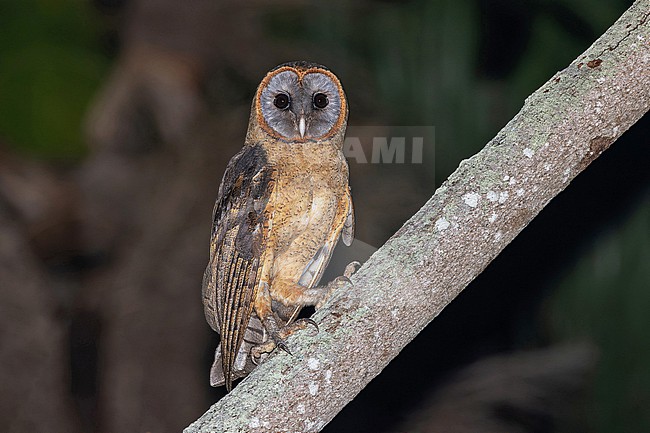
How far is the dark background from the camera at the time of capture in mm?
3590

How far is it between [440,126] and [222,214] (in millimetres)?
1794

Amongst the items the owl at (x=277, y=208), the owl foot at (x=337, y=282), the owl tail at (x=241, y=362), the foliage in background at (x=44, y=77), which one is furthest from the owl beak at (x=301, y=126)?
the foliage in background at (x=44, y=77)

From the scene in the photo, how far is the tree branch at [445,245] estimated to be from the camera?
155cm

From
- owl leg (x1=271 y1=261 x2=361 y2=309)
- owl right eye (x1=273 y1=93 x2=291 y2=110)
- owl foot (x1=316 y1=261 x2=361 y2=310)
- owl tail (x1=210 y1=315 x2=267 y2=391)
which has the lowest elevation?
owl tail (x1=210 y1=315 x2=267 y2=391)

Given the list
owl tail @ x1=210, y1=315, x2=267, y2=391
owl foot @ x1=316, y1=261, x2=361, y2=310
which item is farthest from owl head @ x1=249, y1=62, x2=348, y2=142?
owl tail @ x1=210, y1=315, x2=267, y2=391

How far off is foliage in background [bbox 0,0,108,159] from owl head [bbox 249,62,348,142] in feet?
6.47

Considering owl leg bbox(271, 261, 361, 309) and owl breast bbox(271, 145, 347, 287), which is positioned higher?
owl breast bbox(271, 145, 347, 287)

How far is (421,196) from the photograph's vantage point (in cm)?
387

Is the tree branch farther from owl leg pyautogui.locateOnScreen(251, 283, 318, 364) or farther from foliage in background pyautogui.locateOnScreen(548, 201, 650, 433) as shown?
foliage in background pyautogui.locateOnScreen(548, 201, 650, 433)

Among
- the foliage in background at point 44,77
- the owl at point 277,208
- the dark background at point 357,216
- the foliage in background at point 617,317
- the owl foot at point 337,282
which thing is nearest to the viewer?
the owl foot at point 337,282

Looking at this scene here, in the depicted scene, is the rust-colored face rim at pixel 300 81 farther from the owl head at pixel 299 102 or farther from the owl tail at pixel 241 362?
the owl tail at pixel 241 362

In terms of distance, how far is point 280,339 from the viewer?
185 cm

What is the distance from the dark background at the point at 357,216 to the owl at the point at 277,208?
1459 millimetres

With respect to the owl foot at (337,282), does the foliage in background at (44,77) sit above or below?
above
